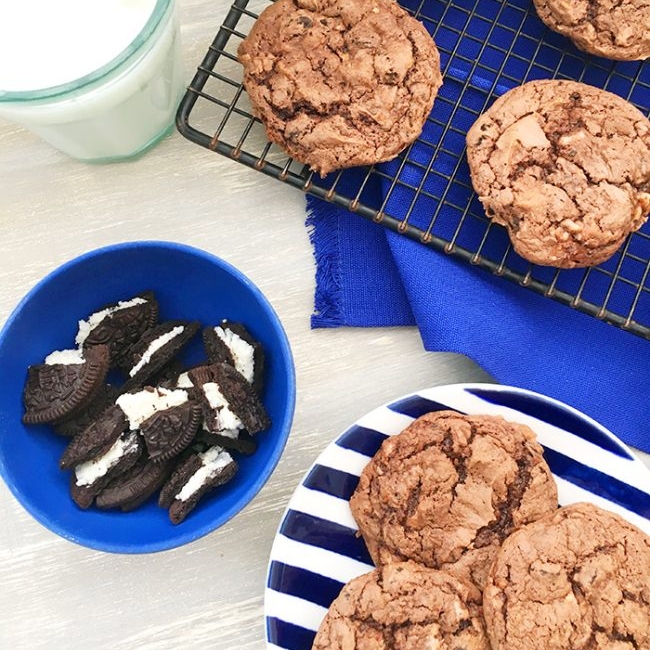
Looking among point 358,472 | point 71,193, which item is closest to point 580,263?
point 358,472

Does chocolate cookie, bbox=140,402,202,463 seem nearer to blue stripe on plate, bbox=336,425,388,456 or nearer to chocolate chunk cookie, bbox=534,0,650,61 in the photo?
blue stripe on plate, bbox=336,425,388,456

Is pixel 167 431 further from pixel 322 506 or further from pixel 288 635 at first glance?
pixel 288 635

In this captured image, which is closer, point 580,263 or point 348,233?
point 580,263

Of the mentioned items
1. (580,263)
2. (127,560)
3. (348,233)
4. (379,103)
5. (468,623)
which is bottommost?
(127,560)

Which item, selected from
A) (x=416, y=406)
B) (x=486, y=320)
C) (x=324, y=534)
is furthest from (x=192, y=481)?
(x=486, y=320)

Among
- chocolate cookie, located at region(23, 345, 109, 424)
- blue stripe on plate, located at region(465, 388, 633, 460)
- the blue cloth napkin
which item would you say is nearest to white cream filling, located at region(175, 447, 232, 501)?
chocolate cookie, located at region(23, 345, 109, 424)

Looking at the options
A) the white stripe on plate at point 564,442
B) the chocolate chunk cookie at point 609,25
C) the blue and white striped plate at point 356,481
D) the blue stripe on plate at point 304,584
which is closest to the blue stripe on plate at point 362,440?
the blue and white striped plate at point 356,481

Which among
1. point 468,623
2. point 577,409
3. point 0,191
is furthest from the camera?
point 0,191

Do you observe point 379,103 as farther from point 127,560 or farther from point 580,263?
point 127,560
